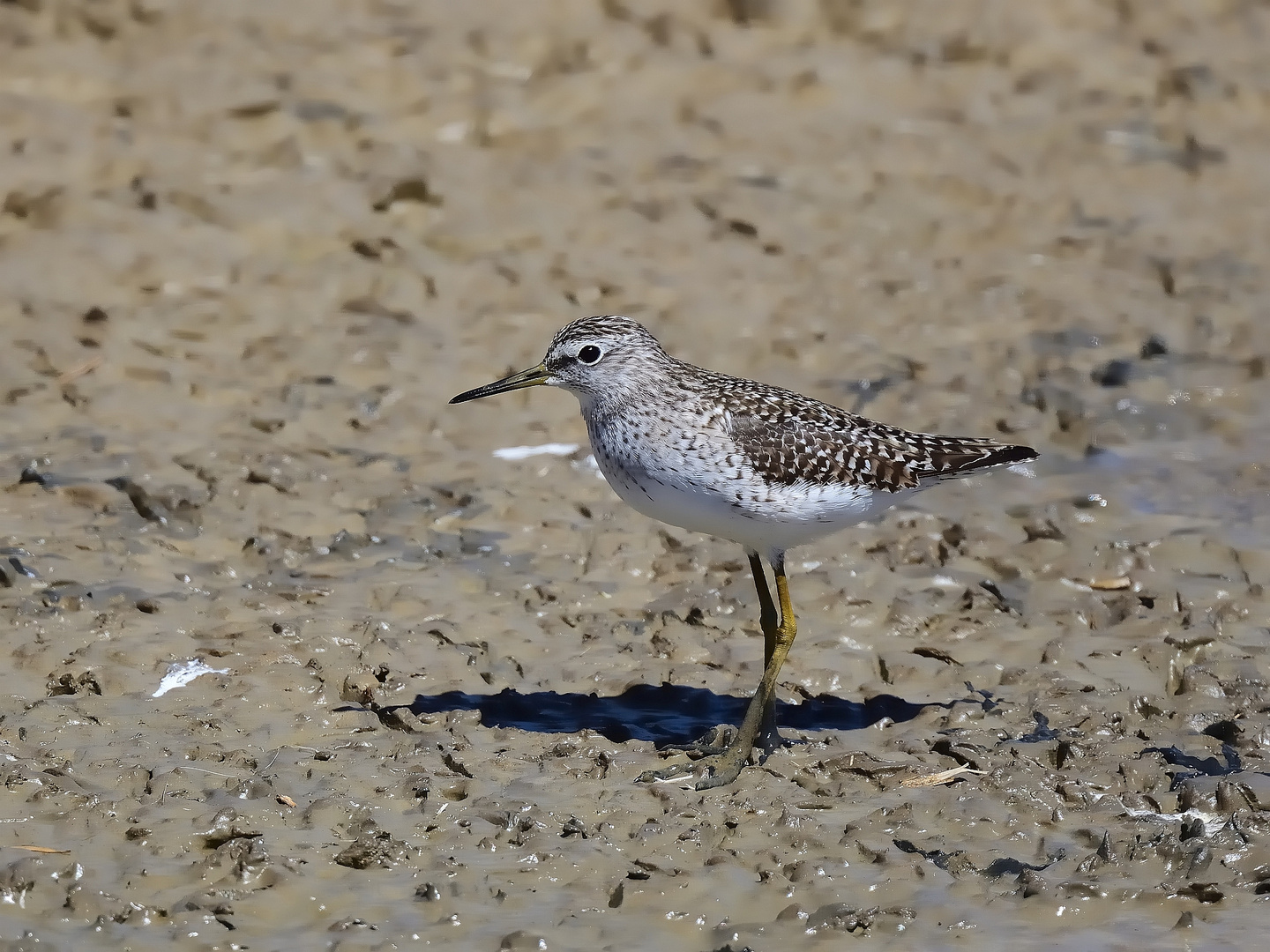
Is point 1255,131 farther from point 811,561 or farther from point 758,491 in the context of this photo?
point 758,491

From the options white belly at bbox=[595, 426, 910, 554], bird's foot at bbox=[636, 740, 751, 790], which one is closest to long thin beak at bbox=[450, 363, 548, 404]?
white belly at bbox=[595, 426, 910, 554]

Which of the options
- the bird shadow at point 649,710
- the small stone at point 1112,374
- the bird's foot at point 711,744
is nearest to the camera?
the bird's foot at point 711,744

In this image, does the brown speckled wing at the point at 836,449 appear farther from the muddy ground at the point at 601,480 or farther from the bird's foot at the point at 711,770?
the bird's foot at the point at 711,770

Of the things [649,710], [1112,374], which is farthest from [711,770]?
[1112,374]

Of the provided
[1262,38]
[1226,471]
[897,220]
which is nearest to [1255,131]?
[1262,38]

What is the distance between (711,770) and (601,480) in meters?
2.88

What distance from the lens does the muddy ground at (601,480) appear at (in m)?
6.27

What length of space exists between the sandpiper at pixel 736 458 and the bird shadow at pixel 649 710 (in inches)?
10.4

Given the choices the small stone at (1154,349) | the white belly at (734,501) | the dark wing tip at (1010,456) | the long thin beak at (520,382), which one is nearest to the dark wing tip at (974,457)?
the dark wing tip at (1010,456)

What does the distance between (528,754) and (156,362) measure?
4.21 metres

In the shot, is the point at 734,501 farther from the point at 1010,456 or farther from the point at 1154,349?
the point at 1154,349

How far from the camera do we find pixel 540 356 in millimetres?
10383

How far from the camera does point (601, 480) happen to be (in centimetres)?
956

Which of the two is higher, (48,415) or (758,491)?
(758,491)
